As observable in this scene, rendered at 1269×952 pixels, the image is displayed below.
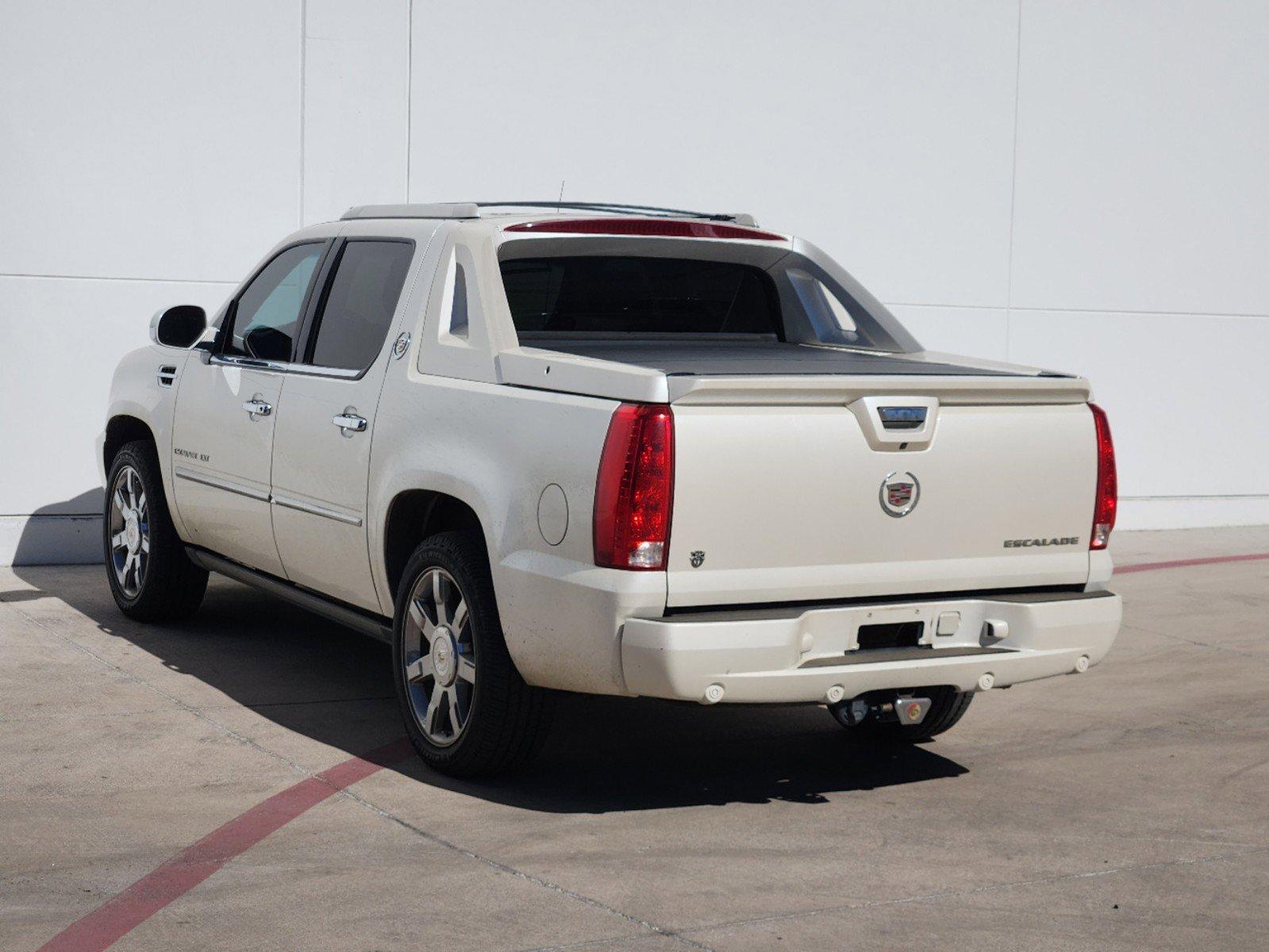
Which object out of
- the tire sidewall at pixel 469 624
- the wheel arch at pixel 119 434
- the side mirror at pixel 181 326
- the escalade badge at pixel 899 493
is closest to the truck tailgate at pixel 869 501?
the escalade badge at pixel 899 493

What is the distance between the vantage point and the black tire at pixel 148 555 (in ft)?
26.4

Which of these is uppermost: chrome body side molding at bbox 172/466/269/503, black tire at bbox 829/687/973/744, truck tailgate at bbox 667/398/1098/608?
truck tailgate at bbox 667/398/1098/608

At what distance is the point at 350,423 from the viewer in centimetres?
626

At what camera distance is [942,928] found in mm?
4445

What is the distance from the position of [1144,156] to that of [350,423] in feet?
29.7

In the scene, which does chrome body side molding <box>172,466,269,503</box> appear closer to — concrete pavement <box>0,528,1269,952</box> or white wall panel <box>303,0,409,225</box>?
concrete pavement <box>0,528,1269,952</box>

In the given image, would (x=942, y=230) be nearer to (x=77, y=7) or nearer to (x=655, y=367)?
(x=77, y=7)

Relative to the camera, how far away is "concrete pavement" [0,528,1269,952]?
14.6ft

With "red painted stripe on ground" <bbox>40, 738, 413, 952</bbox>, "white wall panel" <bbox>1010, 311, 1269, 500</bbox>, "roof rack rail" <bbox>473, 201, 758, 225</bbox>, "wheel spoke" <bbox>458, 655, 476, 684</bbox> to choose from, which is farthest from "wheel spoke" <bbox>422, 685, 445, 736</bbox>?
"white wall panel" <bbox>1010, 311, 1269, 500</bbox>

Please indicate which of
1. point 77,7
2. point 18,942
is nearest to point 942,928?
point 18,942

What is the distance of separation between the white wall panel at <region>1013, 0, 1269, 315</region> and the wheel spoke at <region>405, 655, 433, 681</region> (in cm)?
826

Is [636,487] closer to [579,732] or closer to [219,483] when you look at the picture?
[579,732]

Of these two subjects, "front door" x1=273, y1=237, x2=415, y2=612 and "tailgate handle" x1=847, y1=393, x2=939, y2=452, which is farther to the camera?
"front door" x1=273, y1=237, x2=415, y2=612

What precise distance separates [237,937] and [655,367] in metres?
2.09
